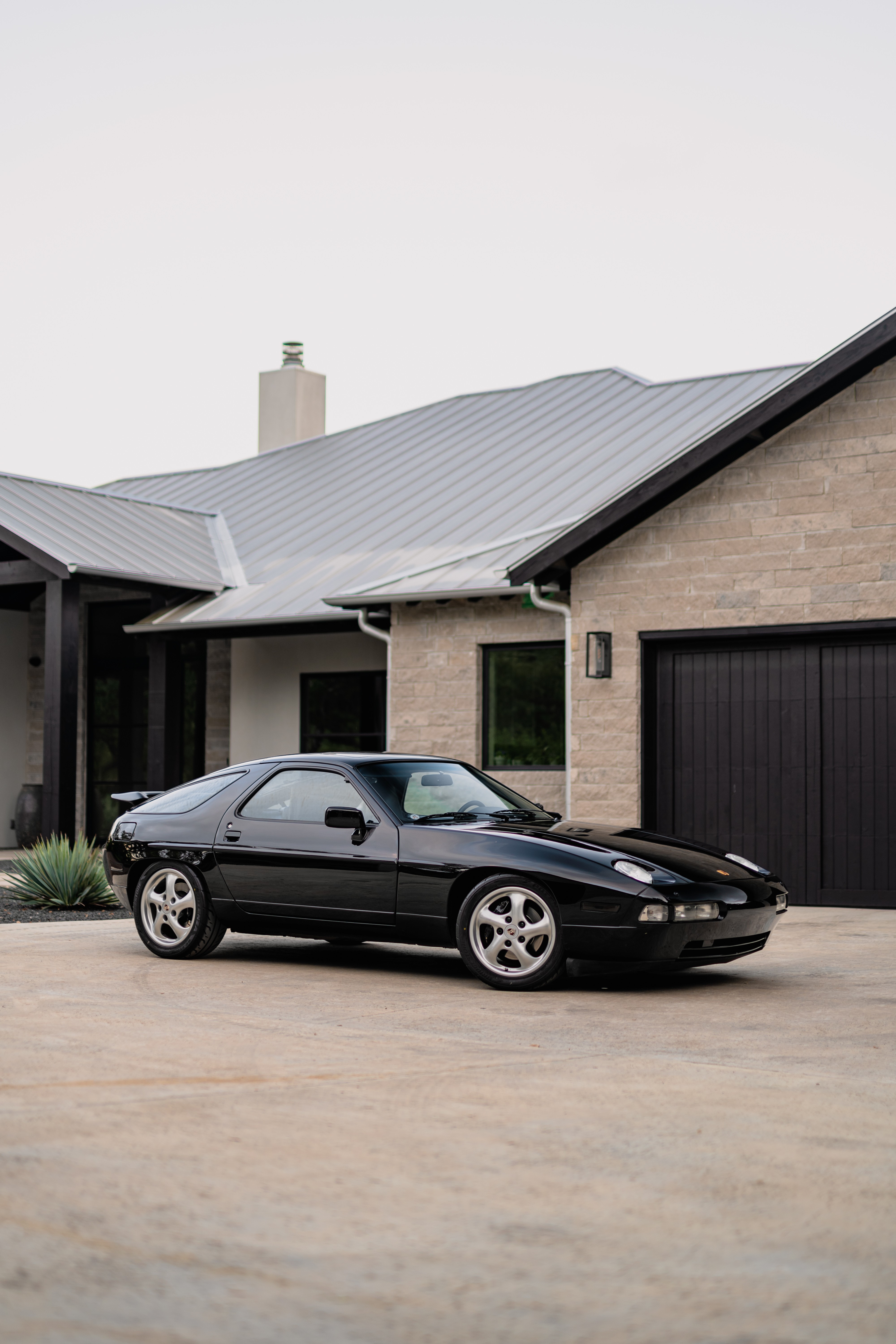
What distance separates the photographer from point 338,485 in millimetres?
23875

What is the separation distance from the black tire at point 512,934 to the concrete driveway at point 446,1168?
0.60 feet

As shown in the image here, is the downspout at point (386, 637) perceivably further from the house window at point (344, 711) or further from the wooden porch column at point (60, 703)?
the wooden porch column at point (60, 703)

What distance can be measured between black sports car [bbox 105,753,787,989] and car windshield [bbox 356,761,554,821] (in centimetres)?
2

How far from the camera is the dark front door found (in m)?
9.17

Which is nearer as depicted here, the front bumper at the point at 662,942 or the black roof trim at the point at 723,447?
the front bumper at the point at 662,942

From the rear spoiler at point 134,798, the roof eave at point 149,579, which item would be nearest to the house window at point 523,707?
the roof eave at point 149,579

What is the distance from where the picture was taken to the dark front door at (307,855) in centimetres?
917

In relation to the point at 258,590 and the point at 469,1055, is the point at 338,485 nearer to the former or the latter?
the point at 258,590

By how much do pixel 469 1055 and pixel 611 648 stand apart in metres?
8.96

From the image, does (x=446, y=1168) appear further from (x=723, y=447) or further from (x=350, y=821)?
(x=723, y=447)

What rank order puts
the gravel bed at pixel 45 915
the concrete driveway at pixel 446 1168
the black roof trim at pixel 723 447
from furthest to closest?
the black roof trim at pixel 723 447, the gravel bed at pixel 45 915, the concrete driveway at pixel 446 1168

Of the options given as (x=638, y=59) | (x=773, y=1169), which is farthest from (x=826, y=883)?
(x=773, y=1169)

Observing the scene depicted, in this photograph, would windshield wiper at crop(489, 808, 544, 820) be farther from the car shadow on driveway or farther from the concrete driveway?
the concrete driveway

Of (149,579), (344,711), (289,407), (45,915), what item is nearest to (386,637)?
(344,711)
